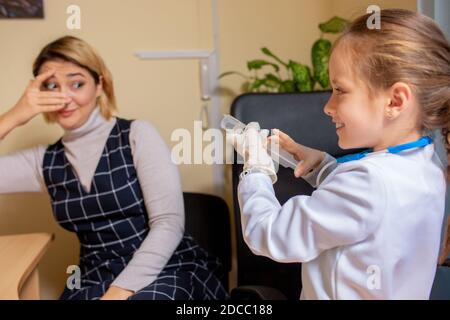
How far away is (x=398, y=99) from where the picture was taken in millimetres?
558

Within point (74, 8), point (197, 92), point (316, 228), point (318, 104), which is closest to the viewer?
point (316, 228)

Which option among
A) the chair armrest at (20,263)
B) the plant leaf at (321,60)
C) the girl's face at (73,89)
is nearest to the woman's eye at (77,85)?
the girl's face at (73,89)

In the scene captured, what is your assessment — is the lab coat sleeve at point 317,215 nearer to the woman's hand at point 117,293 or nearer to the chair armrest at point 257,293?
the chair armrest at point 257,293

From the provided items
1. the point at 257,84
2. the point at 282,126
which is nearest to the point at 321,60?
the point at 257,84

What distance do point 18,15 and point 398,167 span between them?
992 mm

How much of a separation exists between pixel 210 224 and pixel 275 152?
681 millimetres

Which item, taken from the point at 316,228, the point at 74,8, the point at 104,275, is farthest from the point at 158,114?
the point at 316,228

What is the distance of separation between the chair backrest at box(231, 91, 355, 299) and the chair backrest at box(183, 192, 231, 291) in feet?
0.76

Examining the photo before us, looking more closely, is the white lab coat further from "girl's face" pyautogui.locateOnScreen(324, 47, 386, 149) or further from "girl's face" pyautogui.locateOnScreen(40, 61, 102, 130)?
"girl's face" pyautogui.locateOnScreen(40, 61, 102, 130)

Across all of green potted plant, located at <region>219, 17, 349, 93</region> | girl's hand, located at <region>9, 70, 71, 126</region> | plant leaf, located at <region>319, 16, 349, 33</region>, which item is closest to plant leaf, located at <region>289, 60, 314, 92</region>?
green potted plant, located at <region>219, 17, 349, 93</region>

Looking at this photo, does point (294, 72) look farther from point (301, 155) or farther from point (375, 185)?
point (375, 185)

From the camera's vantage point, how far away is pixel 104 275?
111 centimetres

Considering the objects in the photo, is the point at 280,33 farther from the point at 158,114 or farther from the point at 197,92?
the point at 158,114

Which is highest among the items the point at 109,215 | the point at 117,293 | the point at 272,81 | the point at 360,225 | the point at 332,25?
the point at 332,25
